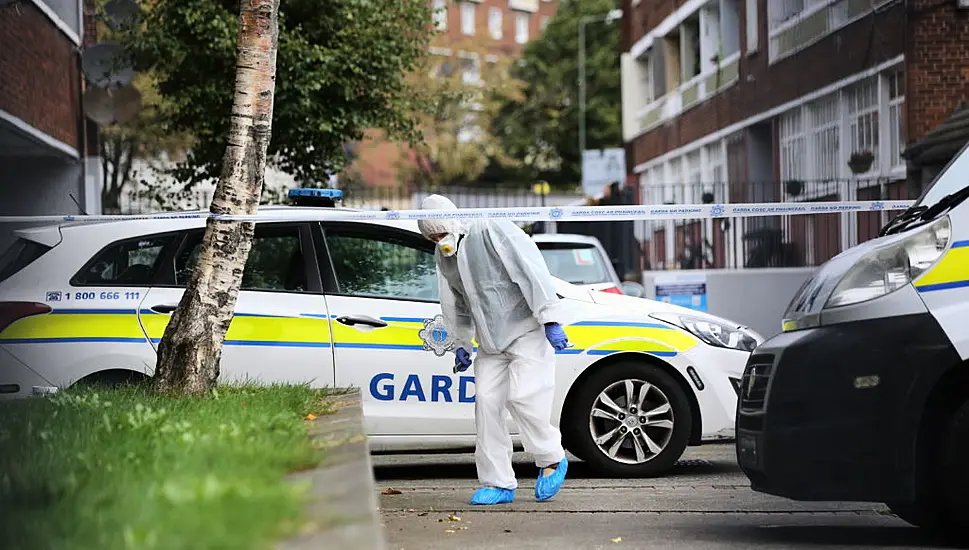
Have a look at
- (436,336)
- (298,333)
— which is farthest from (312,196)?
(436,336)

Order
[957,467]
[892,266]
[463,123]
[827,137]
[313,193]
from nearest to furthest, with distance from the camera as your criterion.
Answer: [957,467], [892,266], [313,193], [827,137], [463,123]

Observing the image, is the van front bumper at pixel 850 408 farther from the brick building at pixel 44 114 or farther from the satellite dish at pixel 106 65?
the satellite dish at pixel 106 65

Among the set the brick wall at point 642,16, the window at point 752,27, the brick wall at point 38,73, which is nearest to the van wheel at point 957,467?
the brick wall at point 38,73

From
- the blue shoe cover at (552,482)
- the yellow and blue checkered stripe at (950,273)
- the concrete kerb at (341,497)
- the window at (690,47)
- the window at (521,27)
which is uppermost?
the window at (521,27)

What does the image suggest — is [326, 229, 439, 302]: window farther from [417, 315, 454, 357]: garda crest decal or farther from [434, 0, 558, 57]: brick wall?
[434, 0, 558, 57]: brick wall

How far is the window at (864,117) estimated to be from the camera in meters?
20.3

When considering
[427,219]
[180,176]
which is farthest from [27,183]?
[427,219]

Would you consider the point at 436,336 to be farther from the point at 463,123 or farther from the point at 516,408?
the point at 463,123

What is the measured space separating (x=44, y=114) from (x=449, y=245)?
9.64m

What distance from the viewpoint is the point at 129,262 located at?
9078 millimetres

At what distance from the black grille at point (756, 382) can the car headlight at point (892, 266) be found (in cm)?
37

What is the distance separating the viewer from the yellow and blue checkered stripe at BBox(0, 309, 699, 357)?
884 centimetres

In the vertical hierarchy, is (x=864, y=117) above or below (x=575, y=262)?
above

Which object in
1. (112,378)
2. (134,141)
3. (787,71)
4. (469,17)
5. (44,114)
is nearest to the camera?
(112,378)
